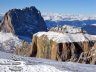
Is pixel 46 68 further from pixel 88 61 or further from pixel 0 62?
pixel 88 61

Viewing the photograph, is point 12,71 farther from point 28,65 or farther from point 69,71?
point 69,71

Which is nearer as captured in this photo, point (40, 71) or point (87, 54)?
point (40, 71)

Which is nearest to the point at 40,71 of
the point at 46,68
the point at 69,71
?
the point at 46,68

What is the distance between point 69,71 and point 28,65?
8043 mm

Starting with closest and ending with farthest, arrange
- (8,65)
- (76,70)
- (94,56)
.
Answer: (8,65)
(76,70)
(94,56)

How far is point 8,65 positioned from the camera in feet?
205

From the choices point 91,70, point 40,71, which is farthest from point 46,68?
point 91,70

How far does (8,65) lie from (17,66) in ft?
5.92

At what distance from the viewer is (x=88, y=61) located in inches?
6737

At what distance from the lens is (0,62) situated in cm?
6469

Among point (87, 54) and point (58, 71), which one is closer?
point (58, 71)

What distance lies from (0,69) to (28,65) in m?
6.75

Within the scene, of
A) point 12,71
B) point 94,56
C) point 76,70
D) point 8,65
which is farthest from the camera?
point 94,56

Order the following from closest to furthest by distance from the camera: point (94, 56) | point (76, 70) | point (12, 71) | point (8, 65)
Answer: point (12, 71) → point (8, 65) → point (76, 70) → point (94, 56)
